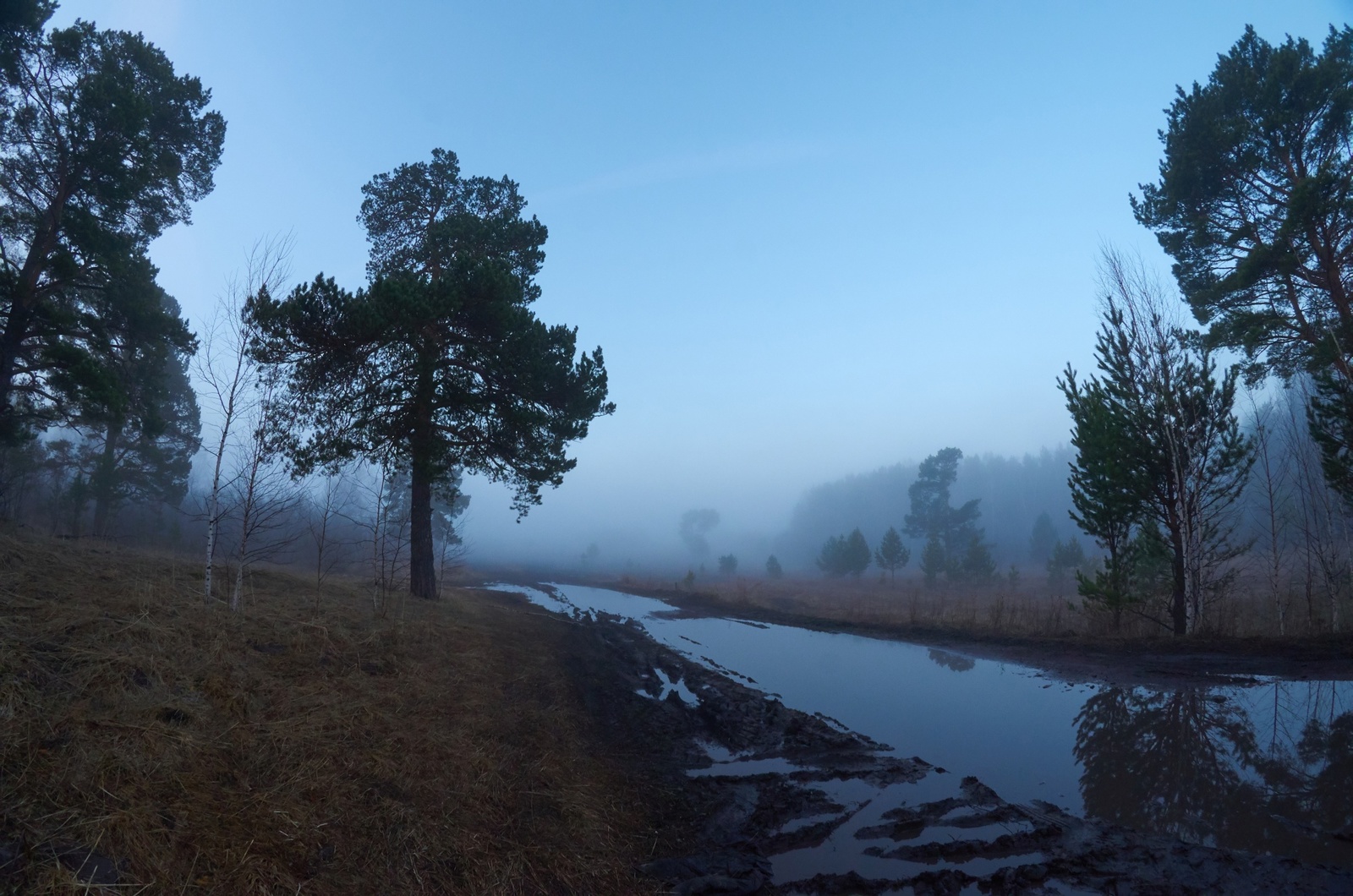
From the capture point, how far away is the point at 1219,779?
6625mm

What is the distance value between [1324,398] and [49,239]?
28765 mm

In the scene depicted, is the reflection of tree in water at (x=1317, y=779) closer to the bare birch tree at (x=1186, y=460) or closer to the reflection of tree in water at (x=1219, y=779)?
the reflection of tree in water at (x=1219, y=779)

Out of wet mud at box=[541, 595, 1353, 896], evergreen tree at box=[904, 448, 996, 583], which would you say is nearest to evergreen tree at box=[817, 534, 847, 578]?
evergreen tree at box=[904, 448, 996, 583]

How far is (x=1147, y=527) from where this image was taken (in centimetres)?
1606

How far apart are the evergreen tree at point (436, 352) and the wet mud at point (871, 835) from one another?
353 inches

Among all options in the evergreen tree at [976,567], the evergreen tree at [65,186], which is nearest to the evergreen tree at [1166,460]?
the evergreen tree at [65,186]

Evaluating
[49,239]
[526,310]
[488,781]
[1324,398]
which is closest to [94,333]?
[49,239]

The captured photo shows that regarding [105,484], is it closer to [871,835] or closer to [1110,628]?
[871,835]

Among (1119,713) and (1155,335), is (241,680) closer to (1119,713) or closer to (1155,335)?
(1119,713)

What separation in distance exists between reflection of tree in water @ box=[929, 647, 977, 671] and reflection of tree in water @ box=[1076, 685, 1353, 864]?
4.55 meters

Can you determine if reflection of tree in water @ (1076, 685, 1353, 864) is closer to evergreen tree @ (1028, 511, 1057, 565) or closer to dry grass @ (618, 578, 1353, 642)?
dry grass @ (618, 578, 1353, 642)

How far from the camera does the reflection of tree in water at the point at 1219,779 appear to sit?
5.36 metres

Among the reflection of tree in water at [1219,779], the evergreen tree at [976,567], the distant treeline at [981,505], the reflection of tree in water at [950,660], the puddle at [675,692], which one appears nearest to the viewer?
the reflection of tree in water at [1219,779]

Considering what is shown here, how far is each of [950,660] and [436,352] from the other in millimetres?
13909
